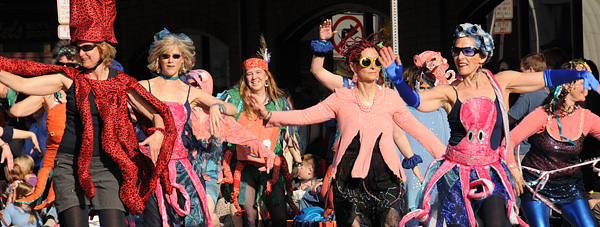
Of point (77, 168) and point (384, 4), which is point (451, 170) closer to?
point (77, 168)

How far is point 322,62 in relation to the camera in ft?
28.9

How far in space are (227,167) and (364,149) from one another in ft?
9.09

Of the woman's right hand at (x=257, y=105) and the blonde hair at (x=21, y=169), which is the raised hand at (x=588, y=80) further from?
the blonde hair at (x=21, y=169)

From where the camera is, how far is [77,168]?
6363 mm

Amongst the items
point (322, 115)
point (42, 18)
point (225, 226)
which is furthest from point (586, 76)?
point (42, 18)

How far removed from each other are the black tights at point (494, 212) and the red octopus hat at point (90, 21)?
296 centimetres

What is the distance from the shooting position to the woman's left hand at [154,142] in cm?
660

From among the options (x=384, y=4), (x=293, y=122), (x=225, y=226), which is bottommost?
(x=225, y=226)

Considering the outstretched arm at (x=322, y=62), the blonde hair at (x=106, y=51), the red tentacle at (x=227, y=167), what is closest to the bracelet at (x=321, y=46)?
the outstretched arm at (x=322, y=62)

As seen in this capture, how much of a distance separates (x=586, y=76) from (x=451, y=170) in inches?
48.6

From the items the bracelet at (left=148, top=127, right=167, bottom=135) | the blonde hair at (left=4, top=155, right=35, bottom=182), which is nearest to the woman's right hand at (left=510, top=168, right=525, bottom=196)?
the bracelet at (left=148, top=127, right=167, bottom=135)

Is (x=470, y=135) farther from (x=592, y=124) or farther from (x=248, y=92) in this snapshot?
(x=248, y=92)

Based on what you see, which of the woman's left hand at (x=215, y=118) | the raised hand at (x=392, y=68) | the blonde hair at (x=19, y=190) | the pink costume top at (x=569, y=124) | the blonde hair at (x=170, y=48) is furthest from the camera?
the blonde hair at (x=19, y=190)

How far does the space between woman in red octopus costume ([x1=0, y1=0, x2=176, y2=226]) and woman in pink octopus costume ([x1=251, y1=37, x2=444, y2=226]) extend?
1391 mm
